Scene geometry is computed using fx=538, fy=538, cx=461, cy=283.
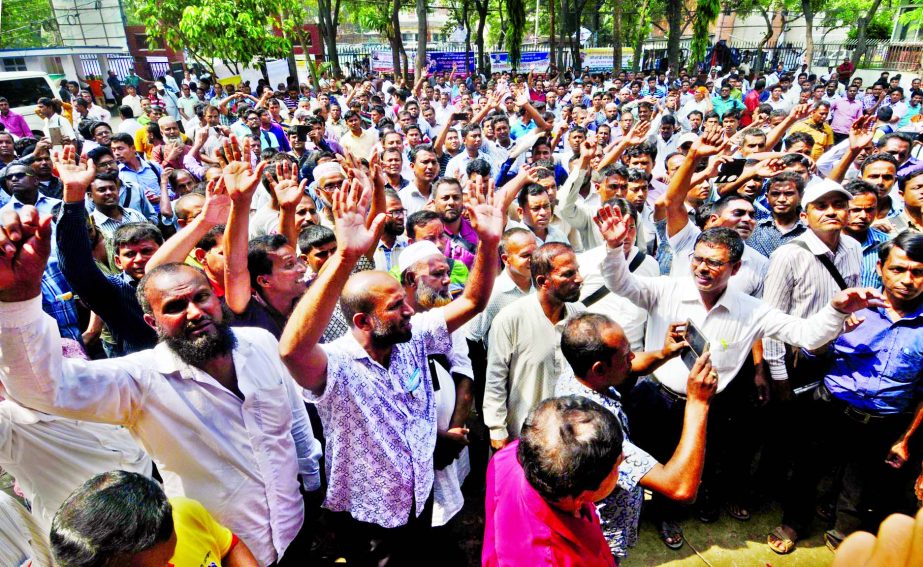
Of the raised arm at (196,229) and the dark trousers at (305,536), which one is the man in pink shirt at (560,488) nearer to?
the dark trousers at (305,536)

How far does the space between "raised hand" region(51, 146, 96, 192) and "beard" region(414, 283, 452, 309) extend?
67.2 inches

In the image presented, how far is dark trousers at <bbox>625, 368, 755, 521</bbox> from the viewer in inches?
123

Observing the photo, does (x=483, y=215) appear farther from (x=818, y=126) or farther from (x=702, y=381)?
(x=818, y=126)

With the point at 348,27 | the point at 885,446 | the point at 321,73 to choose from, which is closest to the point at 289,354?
the point at 885,446

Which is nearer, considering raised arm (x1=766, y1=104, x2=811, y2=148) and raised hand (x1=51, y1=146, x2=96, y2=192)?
raised hand (x1=51, y1=146, x2=96, y2=192)

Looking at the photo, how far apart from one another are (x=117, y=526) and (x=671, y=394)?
2.63 m

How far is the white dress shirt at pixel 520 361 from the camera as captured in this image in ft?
9.36

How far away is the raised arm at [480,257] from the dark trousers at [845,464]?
213cm

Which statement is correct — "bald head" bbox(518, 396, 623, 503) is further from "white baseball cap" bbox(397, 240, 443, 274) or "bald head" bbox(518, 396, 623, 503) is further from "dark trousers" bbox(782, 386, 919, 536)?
"dark trousers" bbox(782, 386, 919, 536)

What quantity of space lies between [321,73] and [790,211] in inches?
1077

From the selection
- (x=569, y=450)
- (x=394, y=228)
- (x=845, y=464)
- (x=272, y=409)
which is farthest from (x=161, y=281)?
(x=845, y=464)

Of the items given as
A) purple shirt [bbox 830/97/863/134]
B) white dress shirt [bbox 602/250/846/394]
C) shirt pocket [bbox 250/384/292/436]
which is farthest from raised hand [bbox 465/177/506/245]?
purple shirt [bbox 830/97/863/134]

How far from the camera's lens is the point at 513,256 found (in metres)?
3.29

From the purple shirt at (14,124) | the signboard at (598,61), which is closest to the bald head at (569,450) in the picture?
the purple shirt at (14,124)
